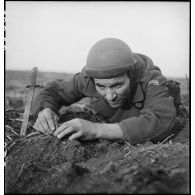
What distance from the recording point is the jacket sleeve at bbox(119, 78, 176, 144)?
2.79 meters

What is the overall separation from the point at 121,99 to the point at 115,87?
206mm

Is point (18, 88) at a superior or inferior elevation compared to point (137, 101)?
superior

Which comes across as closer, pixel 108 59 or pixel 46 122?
pixel 108 59

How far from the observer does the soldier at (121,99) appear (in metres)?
2.78

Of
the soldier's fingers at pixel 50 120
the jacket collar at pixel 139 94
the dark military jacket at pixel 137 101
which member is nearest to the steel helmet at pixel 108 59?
the dark military jacket at pixel 137 101

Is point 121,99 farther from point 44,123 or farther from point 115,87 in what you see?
point 44,123

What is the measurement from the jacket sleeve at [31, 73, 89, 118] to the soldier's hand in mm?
240

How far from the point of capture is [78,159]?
2547mm

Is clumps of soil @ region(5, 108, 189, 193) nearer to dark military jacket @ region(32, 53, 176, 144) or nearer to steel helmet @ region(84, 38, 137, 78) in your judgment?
dark military jacket @ region(32, 53, 176, 144)

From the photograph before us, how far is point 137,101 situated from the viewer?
3311 millimetres

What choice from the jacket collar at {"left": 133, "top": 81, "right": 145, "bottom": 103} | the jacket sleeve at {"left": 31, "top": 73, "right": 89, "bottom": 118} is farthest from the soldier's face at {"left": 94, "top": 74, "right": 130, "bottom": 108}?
the jacket sleeve at {"left": 31, "top": 73, "right": 89, "bottom": 118}

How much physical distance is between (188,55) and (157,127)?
829 millimetres

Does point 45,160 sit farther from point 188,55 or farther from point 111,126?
point 188,55

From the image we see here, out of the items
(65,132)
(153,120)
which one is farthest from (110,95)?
(65,132)
